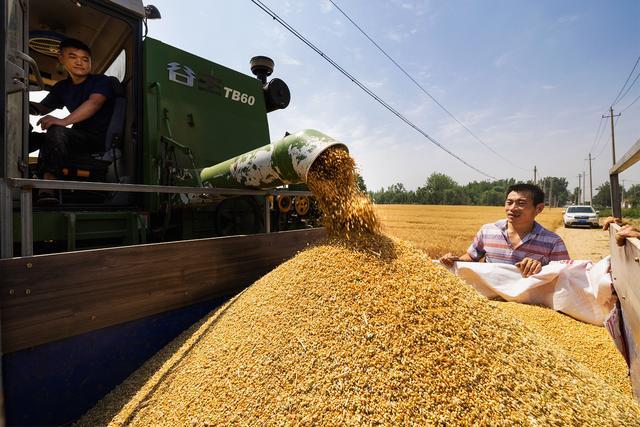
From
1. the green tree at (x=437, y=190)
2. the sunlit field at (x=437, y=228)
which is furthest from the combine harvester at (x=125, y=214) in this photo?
the green tree at (x=437, y=190)

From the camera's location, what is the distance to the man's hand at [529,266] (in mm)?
2857

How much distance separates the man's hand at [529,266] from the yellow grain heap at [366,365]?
1.27m

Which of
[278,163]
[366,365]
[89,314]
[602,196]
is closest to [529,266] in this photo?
[366,365]

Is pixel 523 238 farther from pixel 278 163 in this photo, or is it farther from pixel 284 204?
pixel 278 163

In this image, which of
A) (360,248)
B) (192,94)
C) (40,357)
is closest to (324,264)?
(360,248)

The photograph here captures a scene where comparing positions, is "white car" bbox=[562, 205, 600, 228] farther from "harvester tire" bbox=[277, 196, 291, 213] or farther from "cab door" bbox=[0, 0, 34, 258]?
"cab door" bbox=[0, 0, 34, 258]

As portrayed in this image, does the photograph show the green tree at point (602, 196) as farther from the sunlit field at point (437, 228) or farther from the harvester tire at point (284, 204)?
the harvester tire at point (284, 204)

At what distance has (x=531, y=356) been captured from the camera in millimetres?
1523

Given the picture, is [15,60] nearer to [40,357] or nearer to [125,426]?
[40,357]

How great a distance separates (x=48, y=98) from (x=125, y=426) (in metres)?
2.80

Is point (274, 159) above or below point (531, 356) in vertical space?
above

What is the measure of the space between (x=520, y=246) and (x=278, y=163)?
8.20 feet

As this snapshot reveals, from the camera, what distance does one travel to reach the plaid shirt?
3.05m

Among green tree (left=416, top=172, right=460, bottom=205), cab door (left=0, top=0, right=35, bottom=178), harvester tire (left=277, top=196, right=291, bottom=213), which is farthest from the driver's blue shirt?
green tree (left=416, top=172, right=460, bottom=205)
